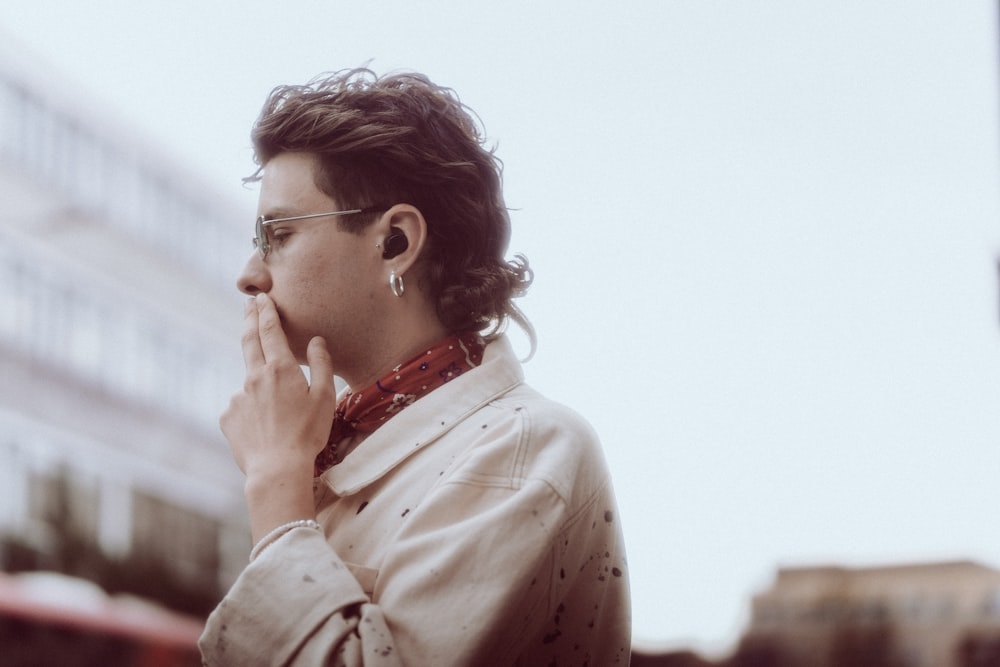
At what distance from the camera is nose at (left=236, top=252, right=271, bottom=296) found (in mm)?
1740

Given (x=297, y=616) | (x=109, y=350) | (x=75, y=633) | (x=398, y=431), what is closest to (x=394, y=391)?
(x=398, y=431)

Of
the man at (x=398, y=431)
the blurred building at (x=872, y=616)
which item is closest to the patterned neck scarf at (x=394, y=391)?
the man at (x=398, y=431)

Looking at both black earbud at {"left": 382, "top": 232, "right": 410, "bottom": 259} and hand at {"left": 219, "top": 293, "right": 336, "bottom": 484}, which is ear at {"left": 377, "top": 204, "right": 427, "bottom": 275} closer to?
black earbud at {"left": 382, "top": 232, "right": 410, "bottom": 259}

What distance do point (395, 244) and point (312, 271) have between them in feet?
0.43

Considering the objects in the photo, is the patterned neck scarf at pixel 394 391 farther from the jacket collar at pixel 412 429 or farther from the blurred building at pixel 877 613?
Answer: the blurred building at pixel 877 613

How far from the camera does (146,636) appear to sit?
10.5m

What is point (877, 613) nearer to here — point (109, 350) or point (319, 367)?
point (109, 350)

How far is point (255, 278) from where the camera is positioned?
174 cm

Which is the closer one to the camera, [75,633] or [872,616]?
[75,633]

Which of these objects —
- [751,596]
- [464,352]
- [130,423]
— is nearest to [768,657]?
[751,596]

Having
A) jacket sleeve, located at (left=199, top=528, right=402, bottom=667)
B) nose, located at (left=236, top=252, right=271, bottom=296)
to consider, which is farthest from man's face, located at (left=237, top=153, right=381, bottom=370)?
jacket sleeve, located at (left=199, top=528, right=402, bottom=667)

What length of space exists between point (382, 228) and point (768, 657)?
59.7 ft

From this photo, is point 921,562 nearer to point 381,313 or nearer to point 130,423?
point 130,423

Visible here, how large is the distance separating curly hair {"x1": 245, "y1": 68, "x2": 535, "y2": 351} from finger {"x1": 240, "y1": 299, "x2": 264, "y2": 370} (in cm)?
19
